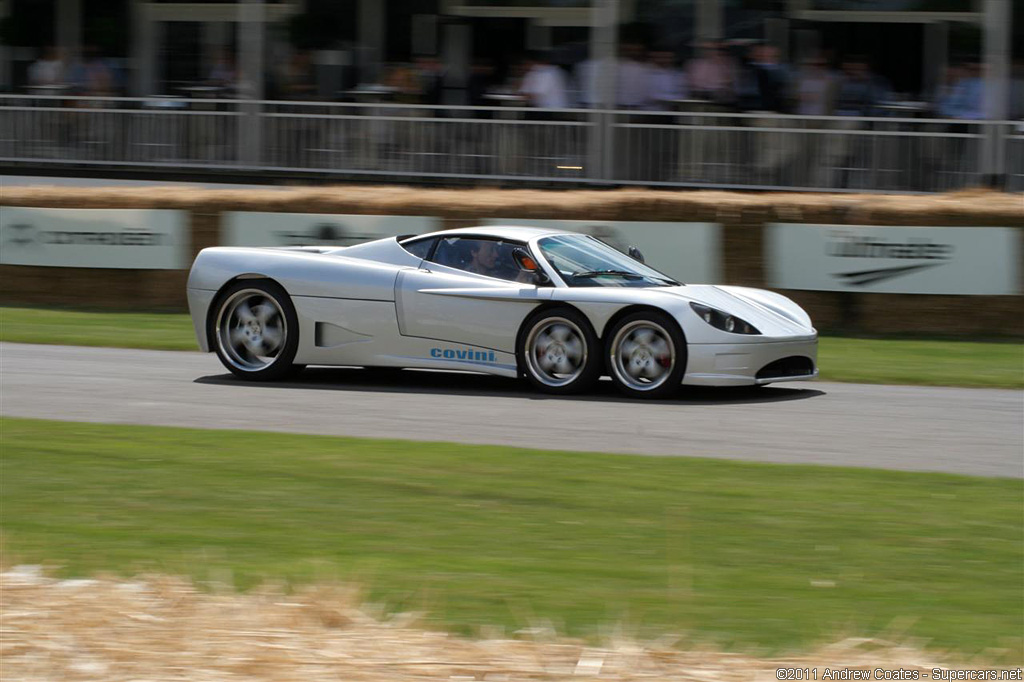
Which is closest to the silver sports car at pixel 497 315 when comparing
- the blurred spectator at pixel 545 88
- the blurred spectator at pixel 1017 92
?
the blurred spectator at pixel 545 88

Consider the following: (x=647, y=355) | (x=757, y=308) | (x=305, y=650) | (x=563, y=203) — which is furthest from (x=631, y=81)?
(x=305, y=650)

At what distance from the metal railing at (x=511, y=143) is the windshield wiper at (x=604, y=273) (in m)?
7.98

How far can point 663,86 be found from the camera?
18.0m

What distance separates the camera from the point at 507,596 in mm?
4570

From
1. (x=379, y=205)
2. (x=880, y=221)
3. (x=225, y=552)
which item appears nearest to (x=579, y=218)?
(x=379, y=205)

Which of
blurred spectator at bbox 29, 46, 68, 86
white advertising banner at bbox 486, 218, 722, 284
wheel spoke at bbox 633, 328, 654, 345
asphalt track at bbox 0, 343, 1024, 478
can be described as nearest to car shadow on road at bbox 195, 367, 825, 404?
asphalt track at bbox 0, 343, 1024, 478

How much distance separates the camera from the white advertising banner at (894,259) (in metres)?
13.0

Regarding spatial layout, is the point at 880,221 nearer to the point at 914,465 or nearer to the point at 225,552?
the point at 914,465

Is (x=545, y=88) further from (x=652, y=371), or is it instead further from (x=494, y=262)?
(x=652, y=371)

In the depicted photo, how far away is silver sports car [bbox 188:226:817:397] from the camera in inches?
363

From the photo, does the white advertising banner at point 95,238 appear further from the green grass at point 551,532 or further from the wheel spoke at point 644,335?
the green grass at point 551,532

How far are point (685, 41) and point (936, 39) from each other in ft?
12.0

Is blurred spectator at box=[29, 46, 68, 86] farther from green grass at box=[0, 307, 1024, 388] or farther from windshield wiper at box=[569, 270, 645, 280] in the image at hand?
windshield wiper at box=[569, 270, 645, 280]

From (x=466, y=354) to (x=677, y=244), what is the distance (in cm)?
477
